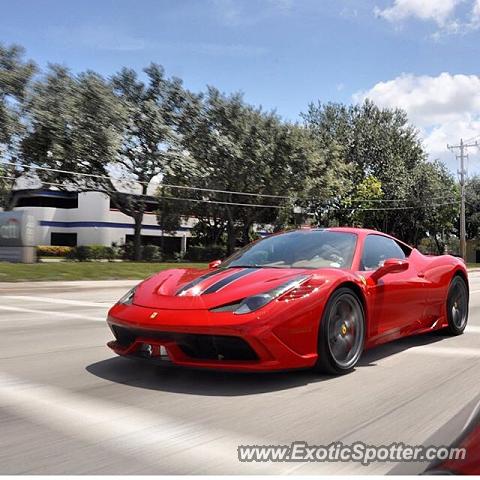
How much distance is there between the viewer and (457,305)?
7598mm

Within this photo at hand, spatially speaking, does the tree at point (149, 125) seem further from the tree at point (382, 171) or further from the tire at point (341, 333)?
the tire at point (341, 333)

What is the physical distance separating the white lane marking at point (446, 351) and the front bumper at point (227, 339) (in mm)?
2346

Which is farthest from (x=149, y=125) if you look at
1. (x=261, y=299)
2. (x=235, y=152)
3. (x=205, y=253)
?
(x=261, y=299)

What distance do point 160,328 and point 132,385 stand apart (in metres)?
0.61

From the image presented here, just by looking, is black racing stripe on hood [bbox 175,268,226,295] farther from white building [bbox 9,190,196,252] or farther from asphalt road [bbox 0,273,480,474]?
white building [bbox 9,190,196,252]

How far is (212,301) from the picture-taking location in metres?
4.61

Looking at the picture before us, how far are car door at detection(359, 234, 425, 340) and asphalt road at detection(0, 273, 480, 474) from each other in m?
0.39

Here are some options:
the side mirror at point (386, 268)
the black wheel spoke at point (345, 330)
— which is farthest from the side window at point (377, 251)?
the black wheel spoke at point (345, 330)

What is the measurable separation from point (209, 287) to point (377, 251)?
7.17 ft

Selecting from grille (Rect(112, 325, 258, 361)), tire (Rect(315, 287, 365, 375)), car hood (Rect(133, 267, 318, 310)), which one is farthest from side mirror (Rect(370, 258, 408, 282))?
grille (Rect(112, 325, 258, 361))

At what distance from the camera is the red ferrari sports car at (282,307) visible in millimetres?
4422

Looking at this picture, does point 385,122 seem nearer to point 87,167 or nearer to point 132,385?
point 87,167

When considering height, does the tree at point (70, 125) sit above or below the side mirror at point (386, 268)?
above

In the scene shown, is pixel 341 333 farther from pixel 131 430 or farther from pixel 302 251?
pixel 131 430
